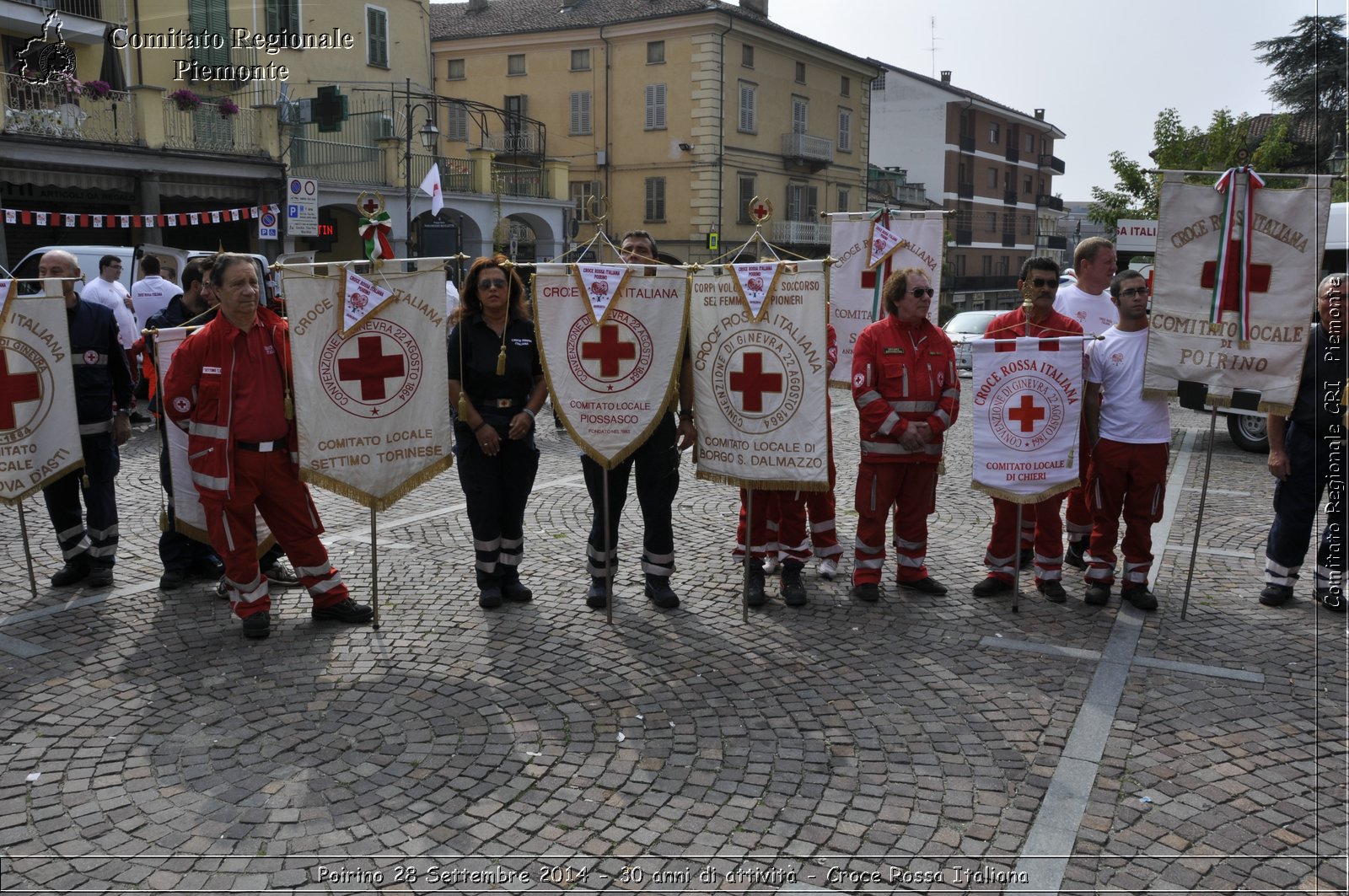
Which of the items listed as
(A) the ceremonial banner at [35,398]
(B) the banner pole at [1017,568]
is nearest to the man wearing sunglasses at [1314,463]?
(B) the banner pole at [1017,568]

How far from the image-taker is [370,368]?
5.51 metres

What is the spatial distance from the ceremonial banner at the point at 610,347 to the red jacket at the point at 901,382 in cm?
113

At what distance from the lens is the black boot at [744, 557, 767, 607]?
19.9 feet

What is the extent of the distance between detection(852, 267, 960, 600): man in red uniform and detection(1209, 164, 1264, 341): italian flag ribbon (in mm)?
1434

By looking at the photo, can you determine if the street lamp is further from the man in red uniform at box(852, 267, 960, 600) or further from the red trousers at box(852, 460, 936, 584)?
the red trousers at box(852, 460, 936, 584)

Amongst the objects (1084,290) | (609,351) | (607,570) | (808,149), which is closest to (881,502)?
(607,570)

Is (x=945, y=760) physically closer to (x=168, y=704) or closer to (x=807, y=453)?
(x=807, y=453)

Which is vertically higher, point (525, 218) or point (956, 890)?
point (525, 218)

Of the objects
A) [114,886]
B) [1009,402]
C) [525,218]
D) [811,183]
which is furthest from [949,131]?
[114,886]

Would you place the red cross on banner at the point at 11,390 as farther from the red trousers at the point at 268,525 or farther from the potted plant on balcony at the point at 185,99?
the potted plant on balcony at the point at 185,99

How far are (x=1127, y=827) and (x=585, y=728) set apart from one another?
2084 millimetres

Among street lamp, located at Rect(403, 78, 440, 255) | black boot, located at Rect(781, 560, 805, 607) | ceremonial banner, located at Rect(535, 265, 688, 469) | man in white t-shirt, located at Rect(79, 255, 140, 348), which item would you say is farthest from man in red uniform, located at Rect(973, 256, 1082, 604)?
street lamp, located at Rect(403, 78, 440, 255)

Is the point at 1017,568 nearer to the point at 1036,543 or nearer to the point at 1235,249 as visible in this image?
the point at 1036,543

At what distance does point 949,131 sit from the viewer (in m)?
58.1
